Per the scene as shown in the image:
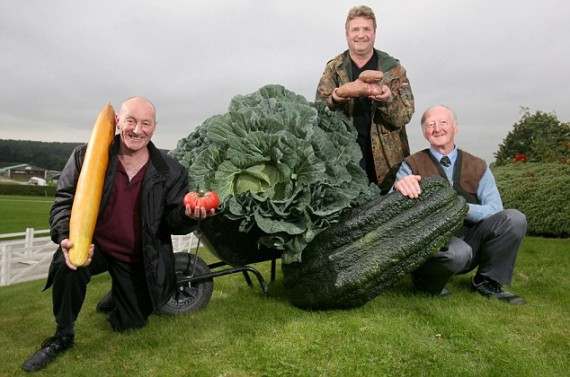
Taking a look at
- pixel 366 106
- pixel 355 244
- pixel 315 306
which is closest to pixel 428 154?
pixel 366 106

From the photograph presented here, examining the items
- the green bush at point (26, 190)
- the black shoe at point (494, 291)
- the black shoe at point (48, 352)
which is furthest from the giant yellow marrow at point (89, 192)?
the green bush at point (26, 190)

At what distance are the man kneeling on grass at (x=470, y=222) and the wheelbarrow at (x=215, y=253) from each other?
4.31ft

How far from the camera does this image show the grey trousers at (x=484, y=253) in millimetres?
3943

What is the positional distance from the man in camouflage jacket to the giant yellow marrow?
2033 millimetres

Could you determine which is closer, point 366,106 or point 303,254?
point 303,254

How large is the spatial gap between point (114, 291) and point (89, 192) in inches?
36.4

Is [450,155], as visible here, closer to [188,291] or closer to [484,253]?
[484,253]

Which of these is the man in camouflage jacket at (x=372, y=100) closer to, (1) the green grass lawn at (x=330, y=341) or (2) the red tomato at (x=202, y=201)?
(1) the green grass lawn at (x=330, y=341)

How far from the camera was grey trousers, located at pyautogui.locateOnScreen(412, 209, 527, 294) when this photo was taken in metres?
3.94

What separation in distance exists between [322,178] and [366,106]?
1.57 metres

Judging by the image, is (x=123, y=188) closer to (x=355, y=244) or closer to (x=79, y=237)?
(x=79, y=237)

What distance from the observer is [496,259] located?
419 cm

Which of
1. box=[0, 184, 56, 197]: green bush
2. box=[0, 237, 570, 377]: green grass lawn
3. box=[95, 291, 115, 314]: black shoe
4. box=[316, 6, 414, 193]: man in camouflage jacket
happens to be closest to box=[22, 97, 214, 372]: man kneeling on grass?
box=[0, 237, 570, 377]: green grass lawn

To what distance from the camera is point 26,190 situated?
236ft
